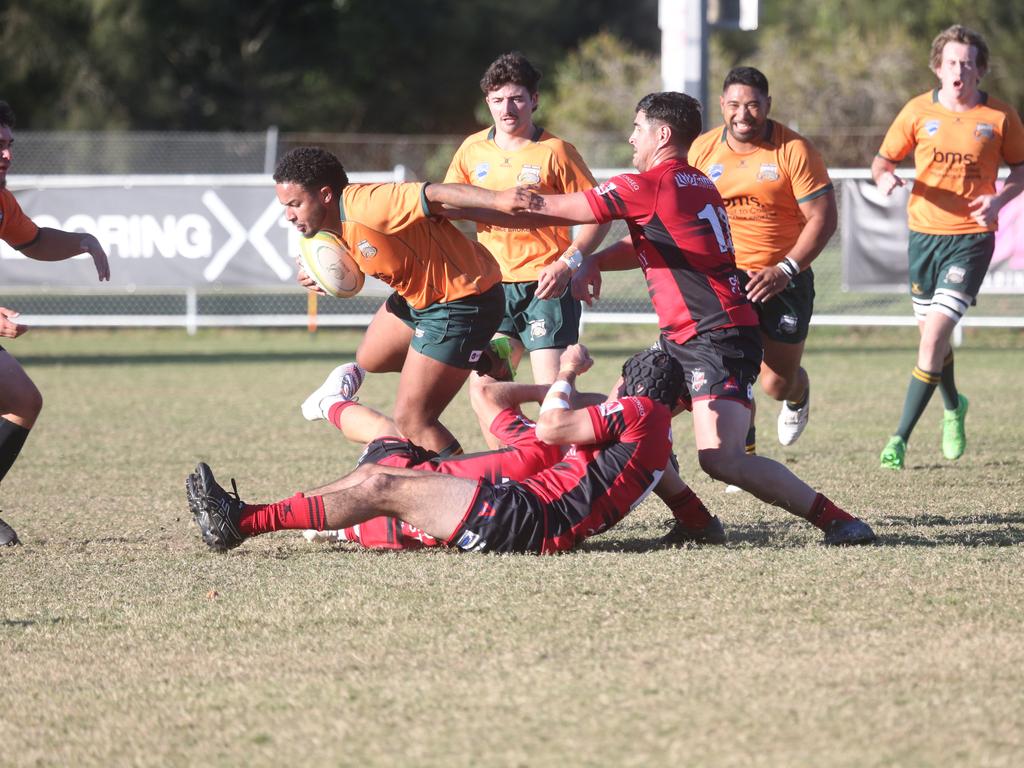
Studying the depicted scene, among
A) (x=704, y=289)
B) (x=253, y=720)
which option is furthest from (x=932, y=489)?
(x=253, y=720)

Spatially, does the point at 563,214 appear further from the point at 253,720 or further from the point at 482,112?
the point at 482,112

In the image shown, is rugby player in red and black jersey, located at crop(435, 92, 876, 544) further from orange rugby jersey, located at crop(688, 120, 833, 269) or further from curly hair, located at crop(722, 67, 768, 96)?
orange rugby jersey, located at crop(688, 120, 833, 269)

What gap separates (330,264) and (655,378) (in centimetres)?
144

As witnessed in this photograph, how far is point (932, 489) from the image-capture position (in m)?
6.98

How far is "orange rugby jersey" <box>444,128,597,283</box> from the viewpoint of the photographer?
686 centimetres

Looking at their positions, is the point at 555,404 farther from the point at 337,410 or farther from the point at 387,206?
the point at 337,410

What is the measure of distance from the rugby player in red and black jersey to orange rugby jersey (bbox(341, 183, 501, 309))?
25cm

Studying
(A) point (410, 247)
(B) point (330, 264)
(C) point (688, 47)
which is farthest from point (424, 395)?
(C) point (688, 47)

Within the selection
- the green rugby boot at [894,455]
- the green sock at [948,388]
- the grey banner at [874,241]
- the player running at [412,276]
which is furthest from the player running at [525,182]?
the grey banner at [874,241]

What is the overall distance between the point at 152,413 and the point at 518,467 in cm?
598

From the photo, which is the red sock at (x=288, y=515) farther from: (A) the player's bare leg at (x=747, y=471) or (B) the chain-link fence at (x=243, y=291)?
(B) the chain-link fence at (x=243, y=291)

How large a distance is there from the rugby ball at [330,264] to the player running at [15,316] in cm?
127

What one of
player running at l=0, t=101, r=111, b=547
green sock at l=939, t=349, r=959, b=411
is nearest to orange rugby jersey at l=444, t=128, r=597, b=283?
player running at l=0, t=101, r=111, b=547

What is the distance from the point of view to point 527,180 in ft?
22.6
